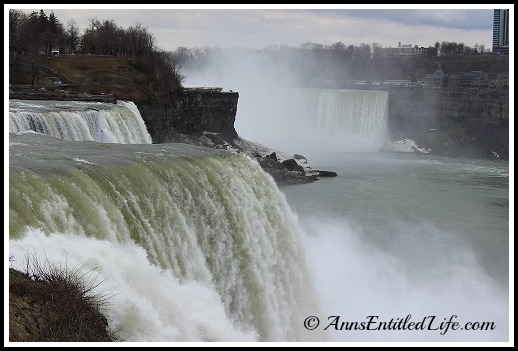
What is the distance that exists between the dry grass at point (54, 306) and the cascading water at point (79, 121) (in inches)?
420

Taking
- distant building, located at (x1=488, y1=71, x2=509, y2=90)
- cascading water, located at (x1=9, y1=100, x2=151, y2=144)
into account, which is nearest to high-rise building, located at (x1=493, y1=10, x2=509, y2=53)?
distant building, located at (x1=488, y1=71, x2=509, y2=90)

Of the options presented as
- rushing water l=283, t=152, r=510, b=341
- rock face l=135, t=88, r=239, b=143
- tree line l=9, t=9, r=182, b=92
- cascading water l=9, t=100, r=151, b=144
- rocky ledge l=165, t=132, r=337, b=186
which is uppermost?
tree line l=9, t=9, r=182, b=92

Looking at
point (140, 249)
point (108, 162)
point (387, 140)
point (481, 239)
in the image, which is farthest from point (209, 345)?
point (387, 140)

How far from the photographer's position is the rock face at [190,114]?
1270 inches

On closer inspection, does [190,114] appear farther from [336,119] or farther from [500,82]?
[500,82]

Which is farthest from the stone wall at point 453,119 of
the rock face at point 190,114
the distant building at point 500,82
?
the rock face at point 190,114

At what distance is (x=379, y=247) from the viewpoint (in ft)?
71.3

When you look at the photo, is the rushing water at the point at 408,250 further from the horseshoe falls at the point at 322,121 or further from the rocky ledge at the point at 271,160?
the horseshoe falls at the point at 322,121

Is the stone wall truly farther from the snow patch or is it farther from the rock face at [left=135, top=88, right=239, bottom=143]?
the rock face at [left=135, top=88, right=239, bottom=143]

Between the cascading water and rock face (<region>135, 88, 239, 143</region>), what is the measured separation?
6.69 metres

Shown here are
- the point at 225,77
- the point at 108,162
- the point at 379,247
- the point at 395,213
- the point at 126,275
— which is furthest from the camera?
the point at 225,77

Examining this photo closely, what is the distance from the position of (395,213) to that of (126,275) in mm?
19289

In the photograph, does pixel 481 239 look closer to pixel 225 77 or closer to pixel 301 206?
pixel 301 206

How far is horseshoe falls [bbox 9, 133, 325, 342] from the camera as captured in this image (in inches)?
305
